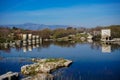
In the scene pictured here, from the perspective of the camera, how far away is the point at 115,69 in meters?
7.16

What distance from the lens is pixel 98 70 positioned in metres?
7.08

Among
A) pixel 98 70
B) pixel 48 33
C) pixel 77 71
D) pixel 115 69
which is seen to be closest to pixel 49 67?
pixel 77 71

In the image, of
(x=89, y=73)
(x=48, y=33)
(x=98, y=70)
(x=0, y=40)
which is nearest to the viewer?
(x=89, y=73)

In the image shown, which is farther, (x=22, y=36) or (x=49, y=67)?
(x=22, y=36)

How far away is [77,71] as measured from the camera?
6984mm

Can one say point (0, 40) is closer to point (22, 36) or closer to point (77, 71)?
point (22, 36)

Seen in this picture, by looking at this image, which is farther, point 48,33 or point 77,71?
point 48,33

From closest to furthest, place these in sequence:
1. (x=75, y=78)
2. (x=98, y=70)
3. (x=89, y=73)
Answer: (x=75, y=78) → (x=89, y=73) → (x=98, y=70)

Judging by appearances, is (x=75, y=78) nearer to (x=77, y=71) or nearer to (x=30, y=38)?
(x=77, y=71)

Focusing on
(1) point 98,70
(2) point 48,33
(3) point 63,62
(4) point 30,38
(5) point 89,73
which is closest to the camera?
(5) point 89,73

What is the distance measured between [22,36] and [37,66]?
1569cm

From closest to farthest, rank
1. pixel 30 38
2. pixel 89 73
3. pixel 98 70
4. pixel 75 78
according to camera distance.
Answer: pixel 75 78, pixel 89 73, pixel 98 70, pixel 30 38

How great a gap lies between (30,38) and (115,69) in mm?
15413

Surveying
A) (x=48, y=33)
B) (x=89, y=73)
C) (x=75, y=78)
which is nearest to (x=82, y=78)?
(x=75, y=78)
